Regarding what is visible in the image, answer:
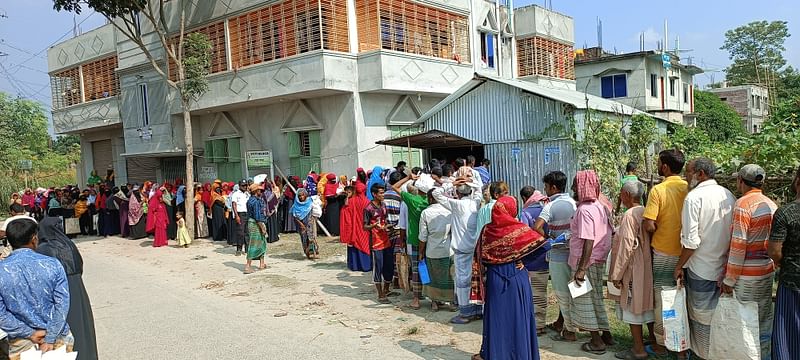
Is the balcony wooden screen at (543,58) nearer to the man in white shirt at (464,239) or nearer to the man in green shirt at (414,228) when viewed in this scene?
the man in green shirt at (414,228)

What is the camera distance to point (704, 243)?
419 cm

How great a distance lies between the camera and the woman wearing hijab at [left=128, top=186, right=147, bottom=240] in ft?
51.9

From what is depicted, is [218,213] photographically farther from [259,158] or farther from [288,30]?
[288,30]

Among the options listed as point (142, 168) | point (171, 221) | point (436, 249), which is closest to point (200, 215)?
point (171, 221)

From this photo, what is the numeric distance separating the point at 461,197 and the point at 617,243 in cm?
184

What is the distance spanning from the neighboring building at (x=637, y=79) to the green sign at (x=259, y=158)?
1856 cm

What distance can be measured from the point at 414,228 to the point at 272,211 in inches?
278

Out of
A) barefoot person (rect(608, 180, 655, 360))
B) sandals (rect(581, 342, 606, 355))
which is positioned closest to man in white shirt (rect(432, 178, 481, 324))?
sandals (rect(581, 342, 606, 355))

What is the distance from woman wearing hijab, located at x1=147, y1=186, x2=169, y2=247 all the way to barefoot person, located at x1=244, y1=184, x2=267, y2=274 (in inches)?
225

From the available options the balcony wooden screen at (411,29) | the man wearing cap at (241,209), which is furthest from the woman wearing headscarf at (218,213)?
the balcony wooden screen at (411,29)

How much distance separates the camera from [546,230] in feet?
17.3

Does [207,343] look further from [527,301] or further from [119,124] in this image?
[119,124]

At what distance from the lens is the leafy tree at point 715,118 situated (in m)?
32.7

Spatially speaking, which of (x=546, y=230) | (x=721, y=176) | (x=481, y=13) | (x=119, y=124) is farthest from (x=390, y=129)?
(x=119, y=124)
